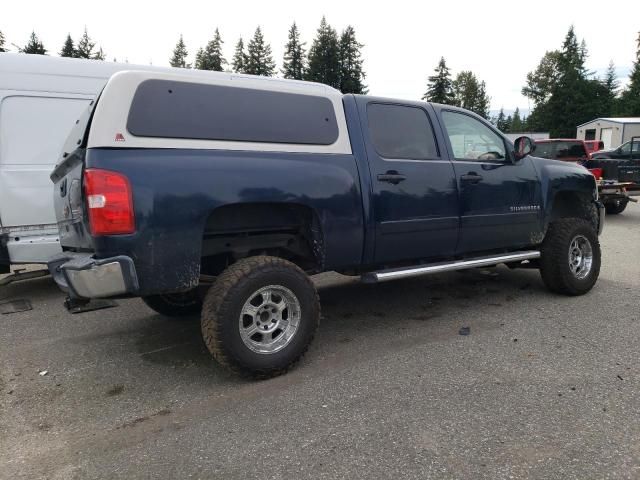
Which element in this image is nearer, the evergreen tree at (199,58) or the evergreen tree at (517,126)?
the evergreen tree at (199,58)

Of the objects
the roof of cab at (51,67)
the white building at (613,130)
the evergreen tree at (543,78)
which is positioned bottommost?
Answer: the roof of cab at (51,67)

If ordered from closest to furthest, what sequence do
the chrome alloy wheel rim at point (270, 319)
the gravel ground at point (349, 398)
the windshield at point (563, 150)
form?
the gravel ground at point (349, 398) < the chrome alloy wheel rim at point (270, 319) < the windshield at point (563, 150)

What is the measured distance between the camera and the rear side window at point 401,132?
4.23 meters

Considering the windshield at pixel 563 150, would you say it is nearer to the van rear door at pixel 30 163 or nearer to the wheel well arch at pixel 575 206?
the wheel well arch at pixel 575 206

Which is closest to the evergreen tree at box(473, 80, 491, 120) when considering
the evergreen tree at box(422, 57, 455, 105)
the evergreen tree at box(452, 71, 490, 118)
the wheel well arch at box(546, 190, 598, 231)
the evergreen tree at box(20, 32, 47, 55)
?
the evergreen tree at box(452, 71, 490, 118)

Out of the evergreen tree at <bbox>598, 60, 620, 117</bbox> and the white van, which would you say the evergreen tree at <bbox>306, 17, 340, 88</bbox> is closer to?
the evergreen tree at <bbox>598, 60, 620, 117</bbox>

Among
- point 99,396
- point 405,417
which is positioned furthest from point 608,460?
point 99,396

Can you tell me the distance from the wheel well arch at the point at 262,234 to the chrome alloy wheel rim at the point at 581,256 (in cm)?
326

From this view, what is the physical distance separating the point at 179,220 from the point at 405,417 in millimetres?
1862

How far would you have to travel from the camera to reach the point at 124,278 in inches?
120

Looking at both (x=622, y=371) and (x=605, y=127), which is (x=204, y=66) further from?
(x=622, y=371)

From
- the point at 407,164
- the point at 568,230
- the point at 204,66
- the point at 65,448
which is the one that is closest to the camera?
the point at 65,448

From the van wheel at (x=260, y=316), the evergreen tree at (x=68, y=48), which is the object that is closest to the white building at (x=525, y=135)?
the van wheel at (x=260, y=316)

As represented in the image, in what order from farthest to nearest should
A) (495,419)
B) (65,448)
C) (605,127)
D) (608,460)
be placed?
(605,127) → (495,419) → (65,448) → (608,460)
